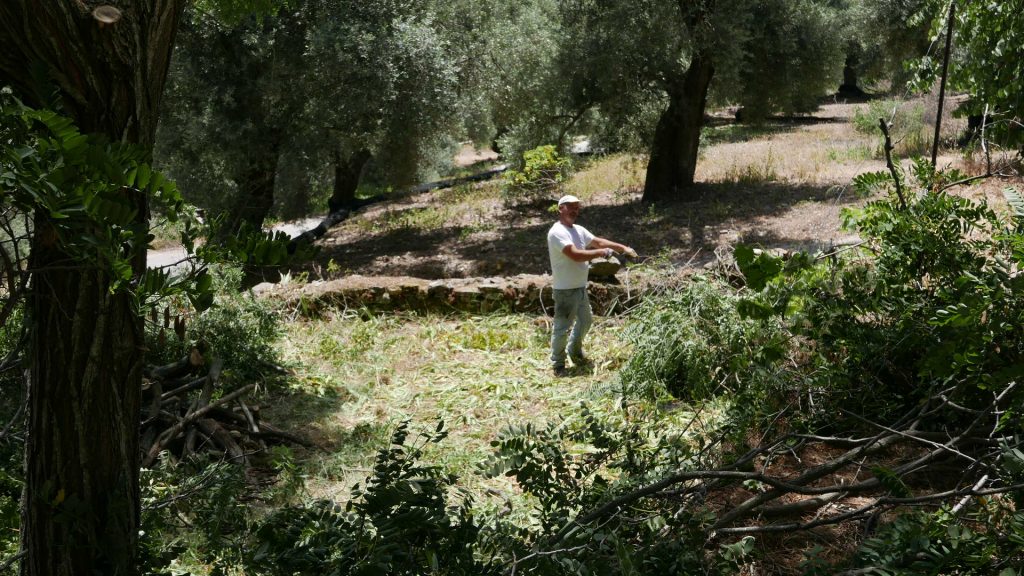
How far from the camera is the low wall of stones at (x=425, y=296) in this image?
9.07 meters

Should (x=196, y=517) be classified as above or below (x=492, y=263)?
above

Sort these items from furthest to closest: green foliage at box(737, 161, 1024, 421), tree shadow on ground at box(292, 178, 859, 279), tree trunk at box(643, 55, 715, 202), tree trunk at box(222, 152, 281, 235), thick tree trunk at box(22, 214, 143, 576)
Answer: tree trunk at box(643, 55, 715, 202)
tree trunk at box(222, 152, 281, 235)
tree shadow on ground at box(292, 178, 859, 279)
green foliage at box(737, 161, 1024, 421)
thick tree trunk at box(22, 214, 143, 576)

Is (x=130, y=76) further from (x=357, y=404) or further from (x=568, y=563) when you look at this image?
(x=357, y=404)

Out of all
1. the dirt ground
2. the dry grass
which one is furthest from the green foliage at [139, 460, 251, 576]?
the dirt ground

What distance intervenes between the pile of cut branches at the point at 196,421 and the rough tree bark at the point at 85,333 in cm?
267

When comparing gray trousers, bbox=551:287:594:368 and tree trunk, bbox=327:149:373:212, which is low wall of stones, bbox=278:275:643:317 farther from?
tree trunk, bbox=327:149:373:212

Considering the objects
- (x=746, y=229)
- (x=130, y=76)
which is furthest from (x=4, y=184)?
(x=746, y=229)

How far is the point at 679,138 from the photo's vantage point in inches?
570

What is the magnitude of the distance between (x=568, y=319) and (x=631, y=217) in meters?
7.18

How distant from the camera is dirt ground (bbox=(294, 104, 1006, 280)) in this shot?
12.0 meters

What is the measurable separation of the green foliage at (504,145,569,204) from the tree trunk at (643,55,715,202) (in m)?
1.63

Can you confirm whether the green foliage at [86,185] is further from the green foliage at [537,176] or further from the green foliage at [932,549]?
the green foliage at [537,176]

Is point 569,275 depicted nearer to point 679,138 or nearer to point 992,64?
point 992,64

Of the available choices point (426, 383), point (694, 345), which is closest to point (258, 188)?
point (426, 383)
